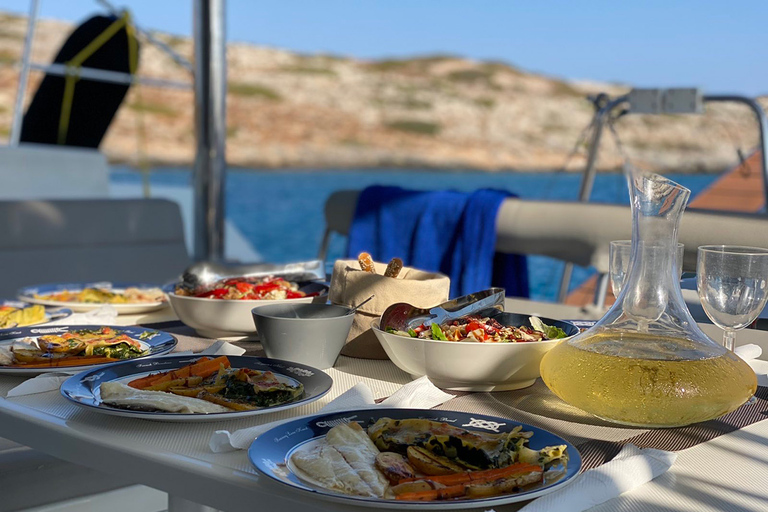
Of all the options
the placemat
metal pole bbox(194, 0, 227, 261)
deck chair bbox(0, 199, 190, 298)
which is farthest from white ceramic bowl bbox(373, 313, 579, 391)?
metal pole bbox(194, 0, 227, 261)

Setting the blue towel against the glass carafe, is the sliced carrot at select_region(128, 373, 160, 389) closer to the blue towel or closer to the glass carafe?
the glass carafe

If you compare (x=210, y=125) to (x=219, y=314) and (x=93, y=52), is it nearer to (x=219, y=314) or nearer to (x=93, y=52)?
(x=93, y=52)

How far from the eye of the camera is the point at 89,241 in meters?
2.69

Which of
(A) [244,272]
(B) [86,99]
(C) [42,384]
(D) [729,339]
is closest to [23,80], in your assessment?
(B) [86,99]

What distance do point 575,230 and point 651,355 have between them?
4.86 feet

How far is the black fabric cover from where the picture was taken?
13.0ft

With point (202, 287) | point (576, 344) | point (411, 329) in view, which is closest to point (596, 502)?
point (576, 344)

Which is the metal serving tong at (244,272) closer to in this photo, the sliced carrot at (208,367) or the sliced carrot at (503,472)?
the sliced carrot at (208,367)

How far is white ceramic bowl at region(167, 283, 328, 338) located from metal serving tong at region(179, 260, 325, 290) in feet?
0.28

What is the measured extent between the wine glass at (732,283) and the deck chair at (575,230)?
418 millimetres

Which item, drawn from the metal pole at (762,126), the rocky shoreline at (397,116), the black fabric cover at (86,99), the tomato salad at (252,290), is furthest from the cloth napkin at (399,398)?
the rocky shoreline at (397,116)

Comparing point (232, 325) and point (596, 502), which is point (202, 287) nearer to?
point (232, 325)

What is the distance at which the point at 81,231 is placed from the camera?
8.77 feet

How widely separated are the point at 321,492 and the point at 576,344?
0.34m
